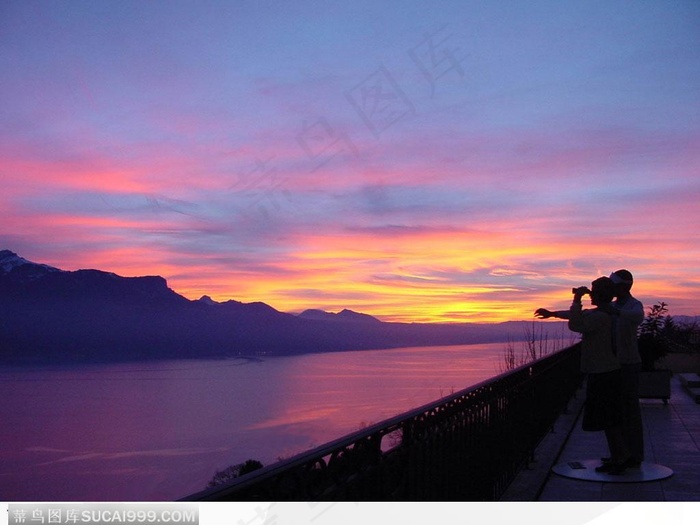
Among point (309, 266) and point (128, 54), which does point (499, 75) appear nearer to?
point (128, 54)

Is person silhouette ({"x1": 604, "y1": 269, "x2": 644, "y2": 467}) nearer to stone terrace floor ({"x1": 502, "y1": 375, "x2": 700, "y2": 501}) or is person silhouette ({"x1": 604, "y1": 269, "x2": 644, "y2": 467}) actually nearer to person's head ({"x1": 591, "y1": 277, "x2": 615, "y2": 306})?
person's head ({"x1": 591, "y1": 277, "x2": 615, "y2": 306})

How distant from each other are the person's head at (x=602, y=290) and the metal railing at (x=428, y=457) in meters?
0.85

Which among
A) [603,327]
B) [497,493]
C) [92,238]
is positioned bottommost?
[497,493]

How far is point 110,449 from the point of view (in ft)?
374

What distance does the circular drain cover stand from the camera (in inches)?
200

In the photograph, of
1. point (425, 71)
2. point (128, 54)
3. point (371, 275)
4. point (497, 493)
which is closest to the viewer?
point (497, 493)

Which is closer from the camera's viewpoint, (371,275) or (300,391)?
(371,275)

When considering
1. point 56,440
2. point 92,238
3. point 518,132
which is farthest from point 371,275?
point 56,440

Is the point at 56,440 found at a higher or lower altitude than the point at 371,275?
lower

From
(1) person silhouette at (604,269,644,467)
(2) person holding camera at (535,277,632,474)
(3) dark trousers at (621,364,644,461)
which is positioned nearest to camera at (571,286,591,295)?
(2) person holding camera at (535,277,632,474)

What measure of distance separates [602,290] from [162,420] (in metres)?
130

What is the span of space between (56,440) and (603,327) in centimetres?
12989

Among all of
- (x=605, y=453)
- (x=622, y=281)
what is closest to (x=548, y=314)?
(x=622, y=281)

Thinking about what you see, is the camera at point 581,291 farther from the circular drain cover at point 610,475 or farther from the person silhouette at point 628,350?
the circular drain cover at point 610,475
